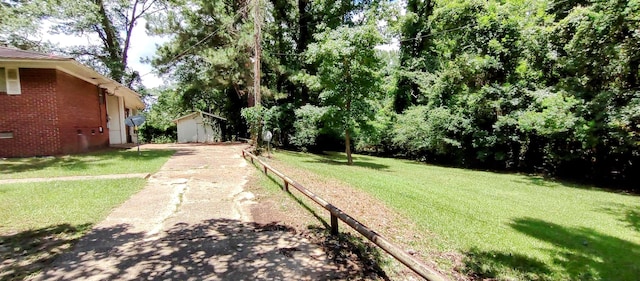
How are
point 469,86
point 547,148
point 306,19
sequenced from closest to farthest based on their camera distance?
point 547,148 → point 469,86 → point 306,19

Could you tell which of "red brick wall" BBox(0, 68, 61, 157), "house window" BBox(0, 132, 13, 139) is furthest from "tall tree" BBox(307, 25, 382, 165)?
"house window" BBox(0, 132, 13, 139)

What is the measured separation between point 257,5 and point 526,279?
13.3 m

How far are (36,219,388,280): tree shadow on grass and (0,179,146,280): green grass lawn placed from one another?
0.31 metres

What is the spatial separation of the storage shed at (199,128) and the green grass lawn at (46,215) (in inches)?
965

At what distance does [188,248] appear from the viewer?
4039 mm

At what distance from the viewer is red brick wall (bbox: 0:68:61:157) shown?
12133mm

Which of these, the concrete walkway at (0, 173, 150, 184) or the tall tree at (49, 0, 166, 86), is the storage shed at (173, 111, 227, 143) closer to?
the tall tree at (49, 0, 166, 86)

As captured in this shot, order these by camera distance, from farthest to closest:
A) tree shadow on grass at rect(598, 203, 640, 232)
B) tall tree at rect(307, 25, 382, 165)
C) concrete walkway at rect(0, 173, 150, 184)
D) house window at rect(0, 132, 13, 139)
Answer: tall tree at rect(307, 25, 382, 165)
house window at rect(0, 132, 13, 139)
concrete walkway at rect(0, 173, 150, 184)
tree shadow on grass at rect(598, 203, 640, 232)

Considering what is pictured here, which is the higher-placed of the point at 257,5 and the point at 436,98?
the point at 257,5

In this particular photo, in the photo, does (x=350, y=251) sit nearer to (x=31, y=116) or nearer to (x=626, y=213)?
(x=626, y=213)

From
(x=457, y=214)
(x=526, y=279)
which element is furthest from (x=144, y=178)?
(x=526, y=279)

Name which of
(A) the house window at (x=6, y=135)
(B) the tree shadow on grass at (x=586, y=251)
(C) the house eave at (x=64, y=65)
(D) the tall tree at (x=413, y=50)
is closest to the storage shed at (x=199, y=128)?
(C) the house eave at (x=64, y=65)

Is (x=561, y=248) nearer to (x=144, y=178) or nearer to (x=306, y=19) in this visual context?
(x=144, y=178)

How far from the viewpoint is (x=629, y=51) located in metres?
10.6
